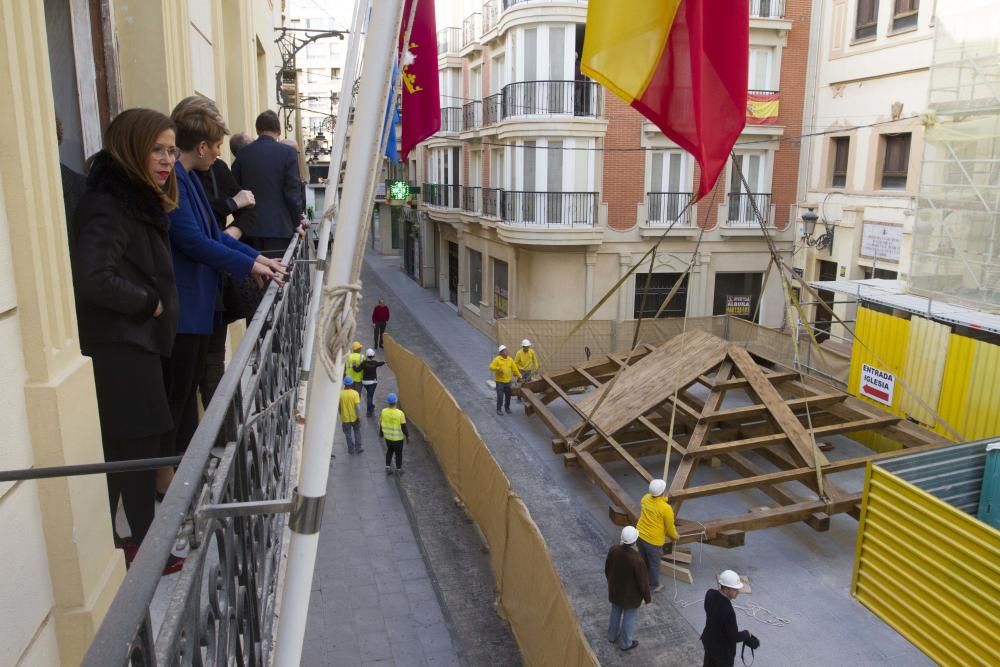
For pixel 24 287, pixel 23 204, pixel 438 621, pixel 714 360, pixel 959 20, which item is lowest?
pixel 438 621

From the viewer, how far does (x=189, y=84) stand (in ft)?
17.3

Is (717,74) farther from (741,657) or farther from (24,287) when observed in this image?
(741,657)

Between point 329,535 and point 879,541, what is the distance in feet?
26.1

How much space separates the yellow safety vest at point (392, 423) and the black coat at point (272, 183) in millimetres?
8030

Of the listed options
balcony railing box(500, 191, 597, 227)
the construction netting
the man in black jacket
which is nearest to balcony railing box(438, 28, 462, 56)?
balcony railing box(500, 191, 597, 227)

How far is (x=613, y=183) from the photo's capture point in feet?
73.8

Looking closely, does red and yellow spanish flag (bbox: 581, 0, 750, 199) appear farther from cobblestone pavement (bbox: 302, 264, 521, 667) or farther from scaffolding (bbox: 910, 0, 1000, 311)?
scaffolding (bbox: 910, 0, 1000, 311)

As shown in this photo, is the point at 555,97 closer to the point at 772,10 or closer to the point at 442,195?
the point at 772,10

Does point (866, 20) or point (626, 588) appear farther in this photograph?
point (866, 20)

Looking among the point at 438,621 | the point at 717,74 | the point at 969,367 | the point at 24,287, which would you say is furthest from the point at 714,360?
the point at 24,287

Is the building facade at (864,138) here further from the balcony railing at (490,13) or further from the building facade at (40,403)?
the building facade at (40,403)

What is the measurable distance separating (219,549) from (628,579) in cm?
715

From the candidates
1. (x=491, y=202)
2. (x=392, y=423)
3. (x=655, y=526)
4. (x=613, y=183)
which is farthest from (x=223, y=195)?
(x=491, y=202)

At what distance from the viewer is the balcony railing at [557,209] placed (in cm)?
2219
